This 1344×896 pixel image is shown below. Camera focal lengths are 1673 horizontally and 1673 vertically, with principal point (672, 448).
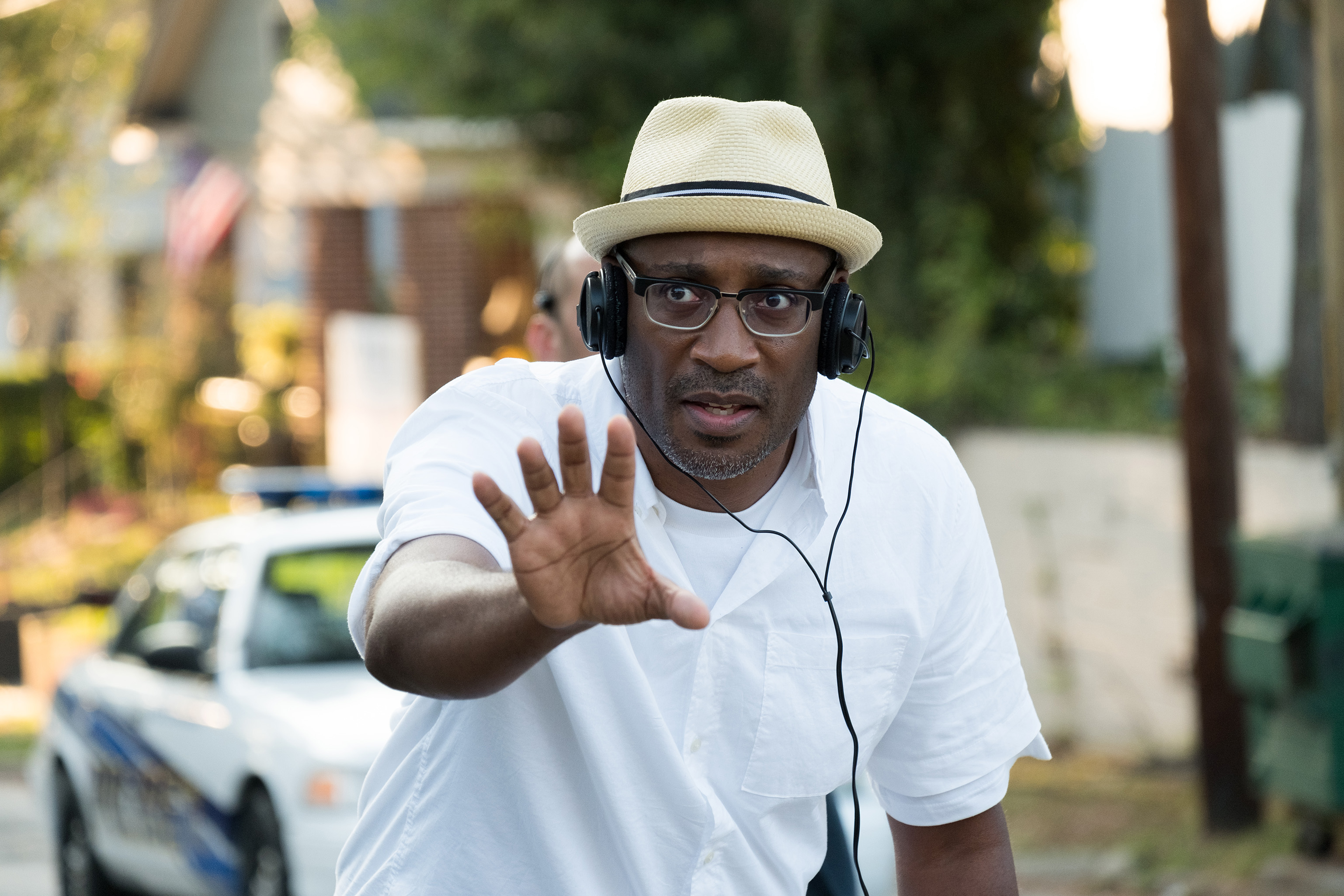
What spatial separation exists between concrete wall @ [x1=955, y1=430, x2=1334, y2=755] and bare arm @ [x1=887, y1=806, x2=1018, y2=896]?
20.5 ft

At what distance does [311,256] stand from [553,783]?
16.5 metres

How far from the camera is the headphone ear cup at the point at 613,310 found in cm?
245

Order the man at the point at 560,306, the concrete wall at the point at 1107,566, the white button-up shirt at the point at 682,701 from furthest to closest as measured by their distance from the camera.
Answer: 1. the concrete wall at the point at 1107,566
2. the man at the point at 560,306
3. the white button-up shirt at the point at 682,701

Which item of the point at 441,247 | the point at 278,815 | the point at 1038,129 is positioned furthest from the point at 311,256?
the point at 278,815

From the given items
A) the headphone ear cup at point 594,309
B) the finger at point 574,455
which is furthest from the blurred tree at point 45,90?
the finger at point 574,455

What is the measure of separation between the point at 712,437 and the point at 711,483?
0.31 ft

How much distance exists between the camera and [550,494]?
1805mm

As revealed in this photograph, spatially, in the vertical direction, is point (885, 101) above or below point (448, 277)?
above

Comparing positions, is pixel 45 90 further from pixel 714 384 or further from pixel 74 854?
pixel 714 384

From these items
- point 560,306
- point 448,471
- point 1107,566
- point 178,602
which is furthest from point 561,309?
point 1107,566

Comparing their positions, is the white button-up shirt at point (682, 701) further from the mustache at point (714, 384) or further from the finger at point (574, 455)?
the finger at point (574, 455)

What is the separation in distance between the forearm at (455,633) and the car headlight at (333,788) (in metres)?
3.92

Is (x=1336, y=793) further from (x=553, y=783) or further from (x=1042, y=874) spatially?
(x=553, y=783)

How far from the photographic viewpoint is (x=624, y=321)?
2473 millimetres
